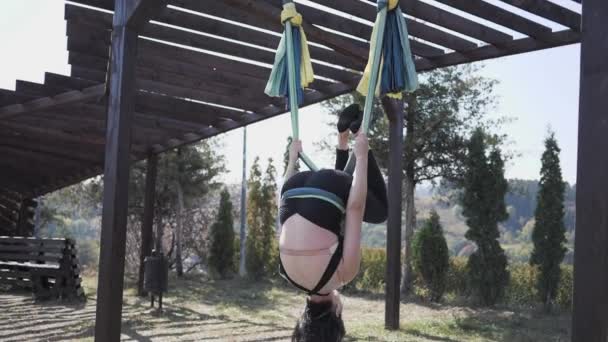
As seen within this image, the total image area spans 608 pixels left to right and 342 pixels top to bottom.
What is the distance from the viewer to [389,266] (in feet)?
20.1

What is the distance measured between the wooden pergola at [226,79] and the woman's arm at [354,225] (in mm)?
720

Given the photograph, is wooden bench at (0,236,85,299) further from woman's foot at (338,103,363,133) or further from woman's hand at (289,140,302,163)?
woman's foot at (338,103,363,133)

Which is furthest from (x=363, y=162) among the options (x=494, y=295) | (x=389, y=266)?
(x=494, y=295)

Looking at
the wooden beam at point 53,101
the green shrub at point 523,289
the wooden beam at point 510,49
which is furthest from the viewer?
the green shrub at point 523,289

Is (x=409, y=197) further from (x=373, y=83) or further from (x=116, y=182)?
(x=373, y=83)

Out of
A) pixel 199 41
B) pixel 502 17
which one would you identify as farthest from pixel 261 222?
pixel 502 17

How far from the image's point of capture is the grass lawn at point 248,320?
239 inches

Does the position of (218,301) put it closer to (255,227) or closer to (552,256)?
(255,227)

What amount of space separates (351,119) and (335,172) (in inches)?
8.2

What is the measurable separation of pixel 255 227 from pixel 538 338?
7.38 m

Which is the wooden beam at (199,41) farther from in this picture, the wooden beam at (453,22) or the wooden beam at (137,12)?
the wooden beam at (453,22)

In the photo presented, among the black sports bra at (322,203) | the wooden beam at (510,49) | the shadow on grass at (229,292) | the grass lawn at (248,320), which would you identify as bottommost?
the shadow on grass at (229,292)

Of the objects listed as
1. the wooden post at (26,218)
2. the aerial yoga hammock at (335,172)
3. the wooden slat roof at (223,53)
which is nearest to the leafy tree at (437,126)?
the wooden slat roof at (223,53)

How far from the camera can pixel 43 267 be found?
28.7 ft
